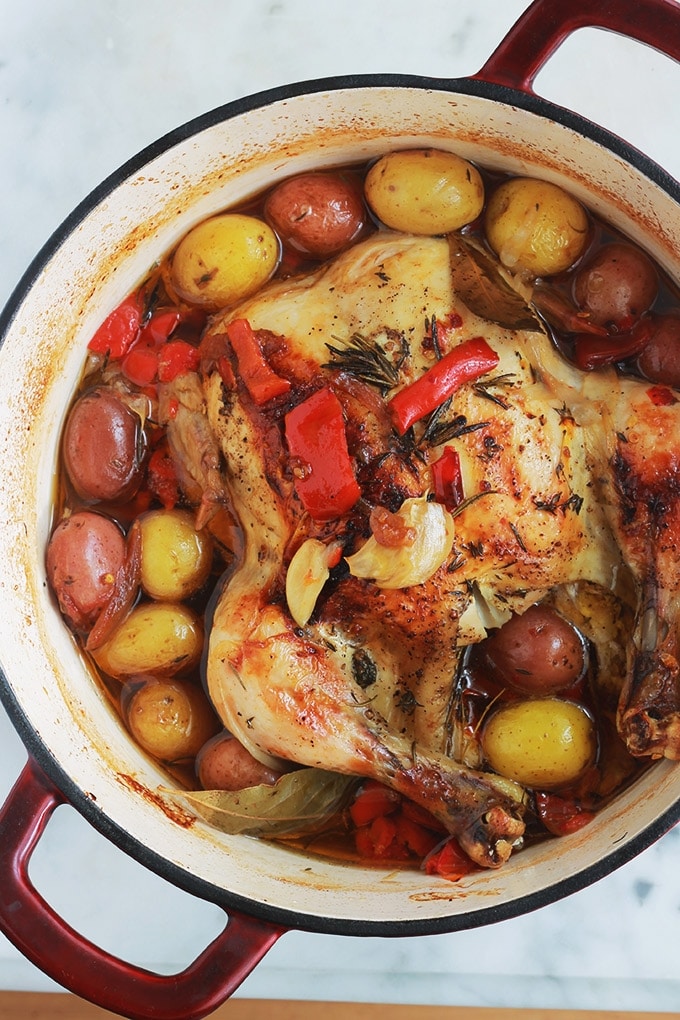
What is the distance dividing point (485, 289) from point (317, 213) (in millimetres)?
327

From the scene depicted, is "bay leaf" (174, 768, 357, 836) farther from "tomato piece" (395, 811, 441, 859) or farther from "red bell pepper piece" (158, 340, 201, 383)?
"red bell pepper piece" (158, 340, 201, 383)

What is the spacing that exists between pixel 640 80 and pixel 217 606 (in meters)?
1.28

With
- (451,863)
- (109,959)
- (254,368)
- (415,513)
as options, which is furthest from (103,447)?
(451,863)

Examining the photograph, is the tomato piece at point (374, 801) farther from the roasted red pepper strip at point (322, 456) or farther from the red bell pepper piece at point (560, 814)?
the roasted red pepper strip at point (322, 456)

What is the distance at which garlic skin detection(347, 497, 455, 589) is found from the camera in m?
1.39

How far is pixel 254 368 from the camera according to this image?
150 cm

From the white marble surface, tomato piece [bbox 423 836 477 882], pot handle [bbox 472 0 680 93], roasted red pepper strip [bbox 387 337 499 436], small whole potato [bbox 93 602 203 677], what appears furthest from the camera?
the white marble surface

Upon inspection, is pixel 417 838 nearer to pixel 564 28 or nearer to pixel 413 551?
pixel 413 551

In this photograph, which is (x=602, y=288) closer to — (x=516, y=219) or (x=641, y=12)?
(x=516, y=219)

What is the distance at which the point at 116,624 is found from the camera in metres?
1.68

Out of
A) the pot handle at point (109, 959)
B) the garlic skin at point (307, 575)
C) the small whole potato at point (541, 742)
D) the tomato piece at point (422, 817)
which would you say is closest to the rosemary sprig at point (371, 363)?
the garlic skin at point (307, 575)

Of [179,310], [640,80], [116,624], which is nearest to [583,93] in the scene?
[640,80]

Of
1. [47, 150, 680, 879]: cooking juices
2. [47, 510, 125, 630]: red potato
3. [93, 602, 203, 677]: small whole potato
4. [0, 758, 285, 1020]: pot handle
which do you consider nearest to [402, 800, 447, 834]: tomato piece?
[47, 150, 680, 879]: cooking juices

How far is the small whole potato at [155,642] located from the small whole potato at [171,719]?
1.4 inches
